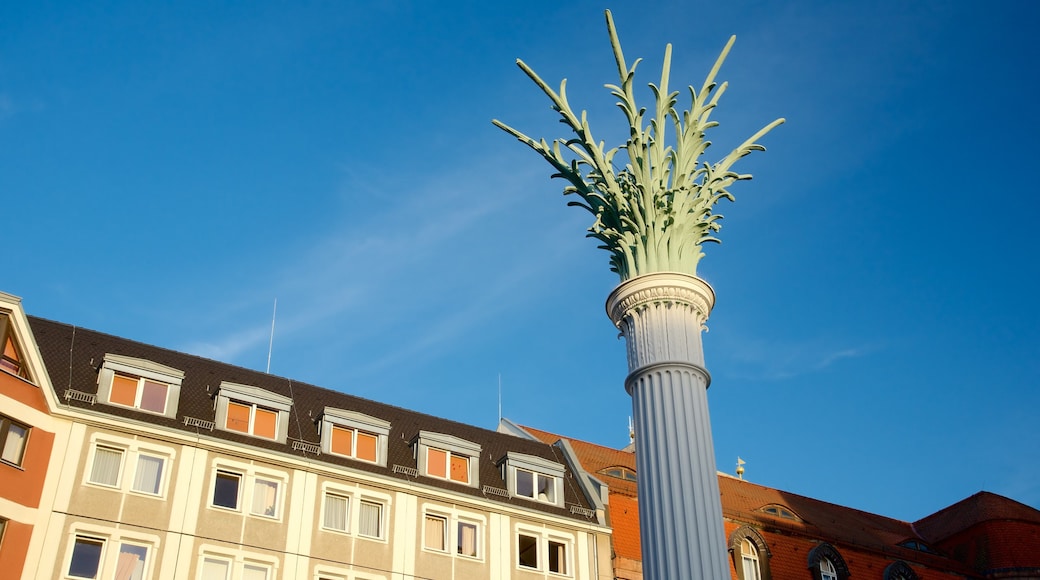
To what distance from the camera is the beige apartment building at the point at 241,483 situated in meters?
40.6

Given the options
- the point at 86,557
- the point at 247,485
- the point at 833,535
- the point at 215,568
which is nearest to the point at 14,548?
Result: the point at 86,557

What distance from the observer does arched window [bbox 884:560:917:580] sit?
5938cm

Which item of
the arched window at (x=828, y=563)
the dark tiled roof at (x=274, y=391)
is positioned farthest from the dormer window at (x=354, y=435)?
the arched window at (x=828, y=563)

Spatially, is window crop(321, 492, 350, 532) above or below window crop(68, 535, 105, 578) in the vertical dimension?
above

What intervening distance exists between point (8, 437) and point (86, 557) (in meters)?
4.82

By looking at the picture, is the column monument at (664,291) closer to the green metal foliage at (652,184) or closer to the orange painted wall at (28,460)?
the green metal foliage at (652,184)

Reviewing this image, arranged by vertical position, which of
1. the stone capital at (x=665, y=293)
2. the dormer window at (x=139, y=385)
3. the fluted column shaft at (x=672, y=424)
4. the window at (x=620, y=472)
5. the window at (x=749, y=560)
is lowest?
the fluted column shaft at (x=672, y=424)

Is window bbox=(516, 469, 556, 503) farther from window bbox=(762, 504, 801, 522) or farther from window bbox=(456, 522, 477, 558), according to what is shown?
window bbox=(762, 504, 801, 522)

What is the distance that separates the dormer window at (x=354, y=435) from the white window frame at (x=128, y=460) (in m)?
6.59

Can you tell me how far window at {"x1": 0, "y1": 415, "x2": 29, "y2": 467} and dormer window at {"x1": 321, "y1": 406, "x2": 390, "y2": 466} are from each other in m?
11.5

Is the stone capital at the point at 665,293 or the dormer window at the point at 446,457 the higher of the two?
the dormer window at the point at 446,457

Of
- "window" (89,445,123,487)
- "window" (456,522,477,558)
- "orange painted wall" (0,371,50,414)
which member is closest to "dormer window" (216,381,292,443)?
"window" (89,445,123,487)

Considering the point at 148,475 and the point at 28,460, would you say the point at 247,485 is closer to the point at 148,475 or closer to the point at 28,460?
the point at 148,475

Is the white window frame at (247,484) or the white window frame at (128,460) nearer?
the white window frame at (128,460)
